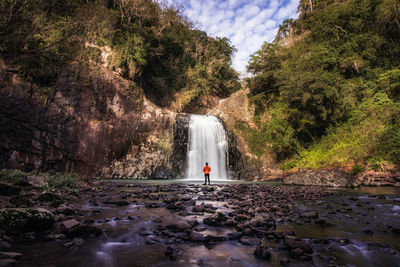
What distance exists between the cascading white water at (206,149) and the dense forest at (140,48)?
7.72 metres

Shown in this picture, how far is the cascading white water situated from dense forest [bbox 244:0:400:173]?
357cm

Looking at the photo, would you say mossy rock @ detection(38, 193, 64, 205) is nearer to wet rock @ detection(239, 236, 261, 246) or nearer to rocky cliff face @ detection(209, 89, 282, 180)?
wet rock @ detection(239, 236, 261, 246)

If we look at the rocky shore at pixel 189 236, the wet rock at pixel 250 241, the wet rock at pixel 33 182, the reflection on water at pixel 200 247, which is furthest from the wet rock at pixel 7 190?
the wet rock at pixel 250 241

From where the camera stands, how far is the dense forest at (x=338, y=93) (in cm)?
1548

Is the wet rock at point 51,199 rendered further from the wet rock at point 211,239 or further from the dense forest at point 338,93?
the dense forest at point 338,93

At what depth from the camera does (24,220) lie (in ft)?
10.8

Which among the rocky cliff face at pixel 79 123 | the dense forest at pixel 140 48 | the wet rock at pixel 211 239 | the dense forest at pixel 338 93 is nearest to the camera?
the wet rock at pixel 211 239

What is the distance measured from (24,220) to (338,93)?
68.9 feet

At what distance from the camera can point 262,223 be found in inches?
156

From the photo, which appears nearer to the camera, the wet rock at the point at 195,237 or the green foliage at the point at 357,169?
the wet rock at the point at 195,237

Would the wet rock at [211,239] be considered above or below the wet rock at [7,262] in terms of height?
below

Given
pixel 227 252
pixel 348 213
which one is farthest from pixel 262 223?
pixel 348 213

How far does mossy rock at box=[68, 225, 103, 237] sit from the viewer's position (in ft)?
10.7

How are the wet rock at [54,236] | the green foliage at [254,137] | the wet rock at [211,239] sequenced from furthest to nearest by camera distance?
the green foliage at [254,137]
the wet rock at [211,239]
the wet rock at [54,236]
